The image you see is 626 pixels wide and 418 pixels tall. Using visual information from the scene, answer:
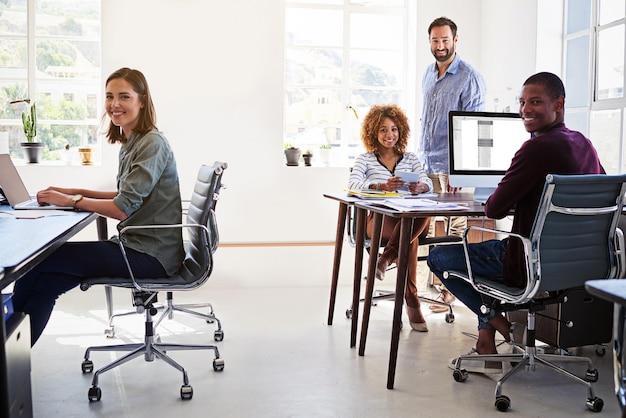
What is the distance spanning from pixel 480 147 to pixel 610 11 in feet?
4.93

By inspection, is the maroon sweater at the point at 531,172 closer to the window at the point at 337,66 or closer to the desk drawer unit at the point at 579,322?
the desk drawer unit at the point at 579,322

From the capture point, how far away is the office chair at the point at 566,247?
2.66 metres

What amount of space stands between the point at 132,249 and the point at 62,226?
453 mm

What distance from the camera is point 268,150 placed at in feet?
18.3

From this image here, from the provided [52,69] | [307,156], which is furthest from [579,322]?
[52,69]

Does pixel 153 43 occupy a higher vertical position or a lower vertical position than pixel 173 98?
higher

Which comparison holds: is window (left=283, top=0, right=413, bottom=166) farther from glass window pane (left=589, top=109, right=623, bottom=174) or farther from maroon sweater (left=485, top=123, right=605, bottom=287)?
maroon sweater (left=485, top=123, right=605, bottom=287)

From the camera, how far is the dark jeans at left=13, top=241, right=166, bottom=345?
2.74 m

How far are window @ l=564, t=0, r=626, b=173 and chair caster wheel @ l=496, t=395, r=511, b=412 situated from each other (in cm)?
215

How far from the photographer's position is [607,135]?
457 centimetres

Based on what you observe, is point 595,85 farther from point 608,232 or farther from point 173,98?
point 173,98

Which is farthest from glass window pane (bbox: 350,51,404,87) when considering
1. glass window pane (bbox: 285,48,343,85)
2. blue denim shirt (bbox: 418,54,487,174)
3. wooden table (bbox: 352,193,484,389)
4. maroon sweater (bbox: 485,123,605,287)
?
maroon sweater (bbox: 485,123,605,287)

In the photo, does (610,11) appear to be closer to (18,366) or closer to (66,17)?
(66,17)

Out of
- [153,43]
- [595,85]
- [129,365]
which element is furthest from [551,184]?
[153,43]
